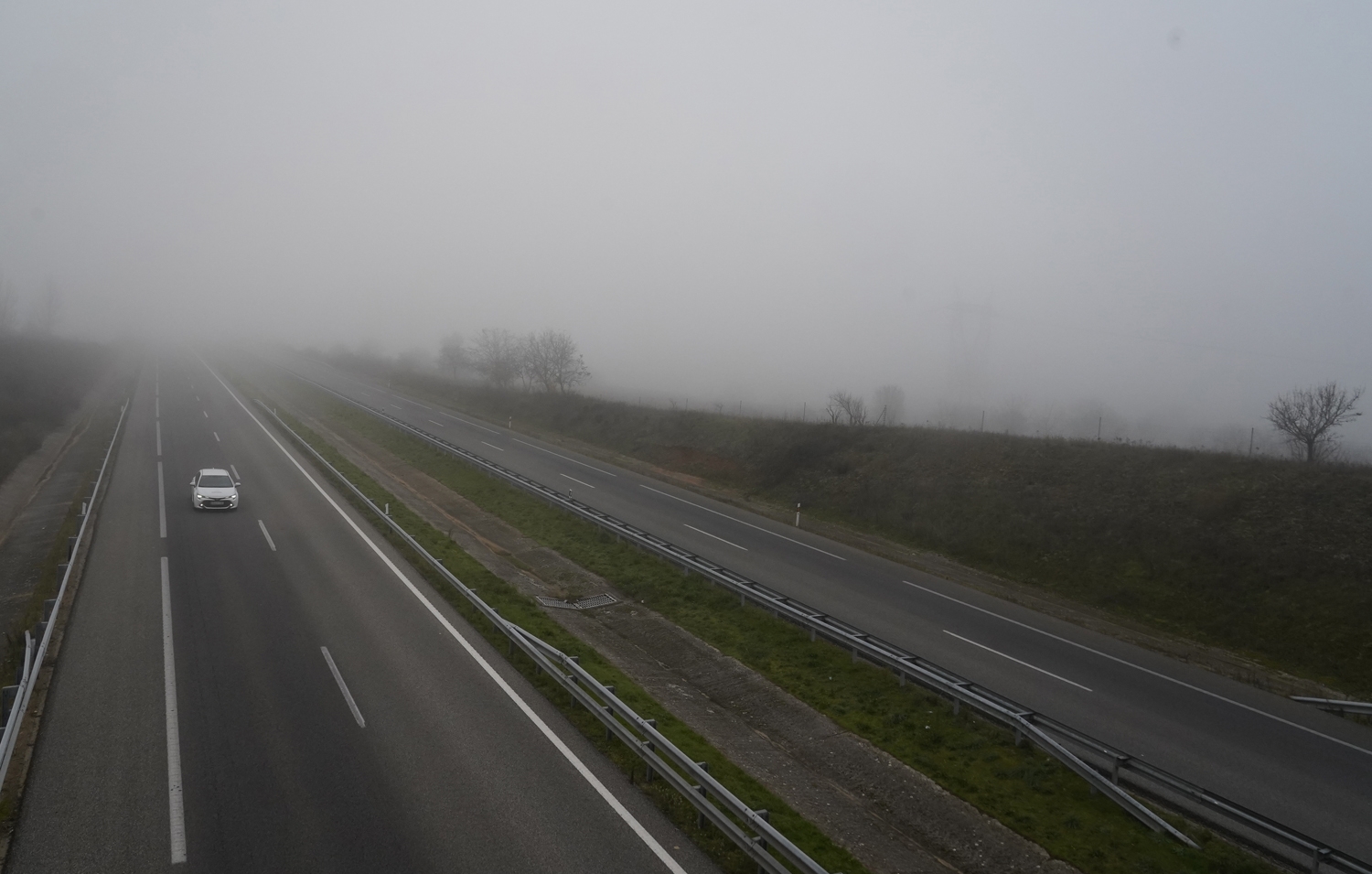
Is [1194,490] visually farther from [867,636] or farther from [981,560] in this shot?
[867,636]

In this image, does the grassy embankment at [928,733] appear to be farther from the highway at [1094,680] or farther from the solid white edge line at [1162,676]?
the solid white edge line at [1162,676]

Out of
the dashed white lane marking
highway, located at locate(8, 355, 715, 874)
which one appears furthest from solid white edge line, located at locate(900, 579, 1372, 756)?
the dashed white lane marking

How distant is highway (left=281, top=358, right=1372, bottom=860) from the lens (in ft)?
39.5

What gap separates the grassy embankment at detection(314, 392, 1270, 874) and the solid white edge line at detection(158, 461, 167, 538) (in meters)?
11.7

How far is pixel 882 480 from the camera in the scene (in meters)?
33.8

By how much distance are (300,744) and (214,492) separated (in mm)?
17883

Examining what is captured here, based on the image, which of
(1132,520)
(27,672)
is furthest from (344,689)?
(1132,520)

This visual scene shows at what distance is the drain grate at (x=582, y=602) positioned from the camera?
1883 cm

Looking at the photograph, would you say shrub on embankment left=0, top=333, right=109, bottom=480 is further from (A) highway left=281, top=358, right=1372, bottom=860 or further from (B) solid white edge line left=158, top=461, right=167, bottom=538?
(A) highway left=281, top=358, right=1372, bottom=860

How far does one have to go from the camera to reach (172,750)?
9.88m

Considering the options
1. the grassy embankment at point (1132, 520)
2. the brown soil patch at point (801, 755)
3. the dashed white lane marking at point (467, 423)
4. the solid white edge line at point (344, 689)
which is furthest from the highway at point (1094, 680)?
the dashed white lane marking at point (467, 423)

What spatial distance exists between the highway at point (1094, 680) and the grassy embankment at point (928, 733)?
2.28 meters

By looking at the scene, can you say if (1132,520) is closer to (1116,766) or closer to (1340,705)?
(1340,705)

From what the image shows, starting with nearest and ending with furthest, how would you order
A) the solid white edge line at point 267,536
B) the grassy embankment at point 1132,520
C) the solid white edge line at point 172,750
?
the solid white edge line at point 172,750, the grassy embankment at point 1132,520, the solid white edge line at point 267,536
